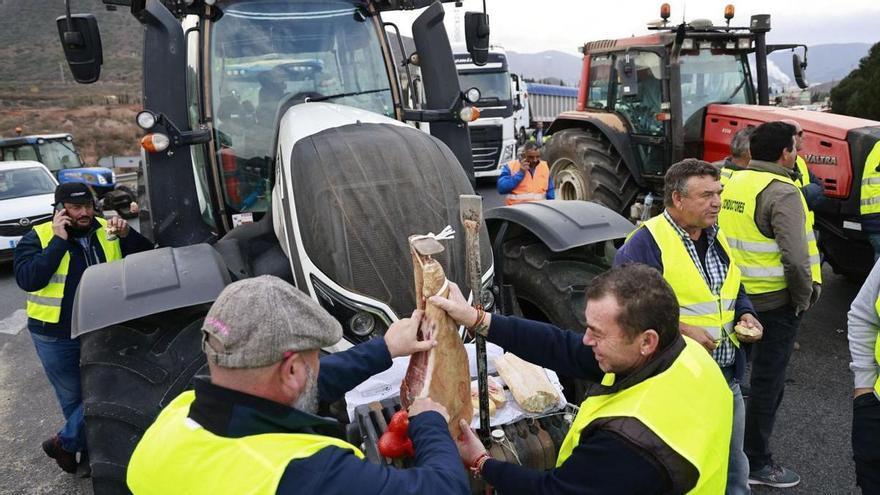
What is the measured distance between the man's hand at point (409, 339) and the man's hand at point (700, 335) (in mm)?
1282

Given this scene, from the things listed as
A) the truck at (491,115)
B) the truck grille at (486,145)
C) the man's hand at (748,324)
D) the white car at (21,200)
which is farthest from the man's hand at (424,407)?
the truck grille at (486,145)

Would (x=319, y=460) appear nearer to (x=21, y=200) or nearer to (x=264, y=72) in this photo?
(x=264, y=72)

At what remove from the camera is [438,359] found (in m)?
2.05

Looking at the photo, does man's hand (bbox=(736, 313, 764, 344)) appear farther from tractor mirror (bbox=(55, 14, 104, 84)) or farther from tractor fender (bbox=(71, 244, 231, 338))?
tractor mirror (bbox=(55, 14, 104, 84))

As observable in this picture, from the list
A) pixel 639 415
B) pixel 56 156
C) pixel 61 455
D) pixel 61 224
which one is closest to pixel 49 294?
pixel 61 224

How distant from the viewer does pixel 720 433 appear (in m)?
1.70

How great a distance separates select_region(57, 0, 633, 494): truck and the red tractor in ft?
11.1

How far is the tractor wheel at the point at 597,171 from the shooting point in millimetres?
7691

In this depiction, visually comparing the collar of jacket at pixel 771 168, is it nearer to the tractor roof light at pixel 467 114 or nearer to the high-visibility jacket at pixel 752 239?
the high-visibility jacket at pixel 752 239

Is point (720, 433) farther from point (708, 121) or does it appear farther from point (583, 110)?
point (583, 110)

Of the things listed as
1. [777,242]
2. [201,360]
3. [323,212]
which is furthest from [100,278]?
[777,242]

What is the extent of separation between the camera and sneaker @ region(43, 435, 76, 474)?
3756mm

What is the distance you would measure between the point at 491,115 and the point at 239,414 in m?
12.8

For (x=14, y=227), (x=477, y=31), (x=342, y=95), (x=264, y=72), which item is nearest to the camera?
(x=264, y=72)
